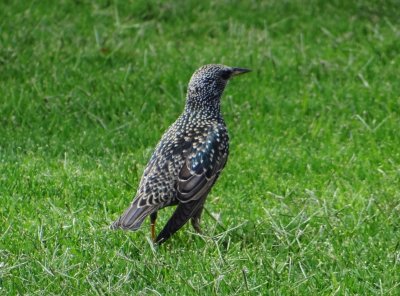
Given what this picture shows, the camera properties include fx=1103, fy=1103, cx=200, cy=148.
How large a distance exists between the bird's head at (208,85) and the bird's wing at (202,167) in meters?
0.41

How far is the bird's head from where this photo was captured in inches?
343

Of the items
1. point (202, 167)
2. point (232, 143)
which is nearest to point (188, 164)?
point (202, 167)

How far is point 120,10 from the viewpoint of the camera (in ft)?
44.2

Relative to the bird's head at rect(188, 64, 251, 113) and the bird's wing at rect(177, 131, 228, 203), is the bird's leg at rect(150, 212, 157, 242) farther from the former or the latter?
the bird's head at rect(188, 64, 251, 113)

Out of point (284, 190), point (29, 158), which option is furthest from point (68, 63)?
point (284, 190)

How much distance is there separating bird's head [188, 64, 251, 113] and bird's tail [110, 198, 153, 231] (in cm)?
134

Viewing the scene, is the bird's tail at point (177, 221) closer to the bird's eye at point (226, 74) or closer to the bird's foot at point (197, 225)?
the bird's foot at point (197, 225)

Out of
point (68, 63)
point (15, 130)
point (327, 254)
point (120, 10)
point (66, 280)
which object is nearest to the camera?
point (66, 280)

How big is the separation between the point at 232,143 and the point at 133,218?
9.31 feet

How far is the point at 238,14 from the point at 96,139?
3.90m

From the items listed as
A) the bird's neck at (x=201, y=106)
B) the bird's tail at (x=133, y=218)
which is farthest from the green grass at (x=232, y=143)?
the bird's neck at (x=201, y=106)

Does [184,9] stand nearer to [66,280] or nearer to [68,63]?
[68,63]

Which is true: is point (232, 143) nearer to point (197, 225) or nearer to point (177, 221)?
point (197, 225)

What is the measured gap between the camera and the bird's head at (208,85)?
871cm
